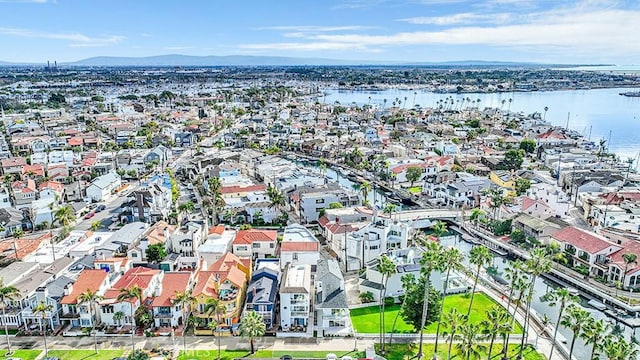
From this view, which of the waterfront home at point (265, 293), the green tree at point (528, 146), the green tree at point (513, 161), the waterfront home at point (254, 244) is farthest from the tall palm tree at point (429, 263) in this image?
the green tree at point (528, 146)

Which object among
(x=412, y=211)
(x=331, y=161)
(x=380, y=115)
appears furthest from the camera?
(x=380, y=115)

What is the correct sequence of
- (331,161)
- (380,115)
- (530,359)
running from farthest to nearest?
(380,115), (331,161), (530,359)

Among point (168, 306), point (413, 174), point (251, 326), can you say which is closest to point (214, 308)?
point (168, 306)

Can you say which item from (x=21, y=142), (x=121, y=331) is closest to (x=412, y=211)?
(x=121, y=331)

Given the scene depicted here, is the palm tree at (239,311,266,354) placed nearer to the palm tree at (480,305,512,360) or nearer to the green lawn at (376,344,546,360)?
the green lawn at (376,344,546,360)

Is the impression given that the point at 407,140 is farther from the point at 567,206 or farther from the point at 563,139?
the point at 567,206

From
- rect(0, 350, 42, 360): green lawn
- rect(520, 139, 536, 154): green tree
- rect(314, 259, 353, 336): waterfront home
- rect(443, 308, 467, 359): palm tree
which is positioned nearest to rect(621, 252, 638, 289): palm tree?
rect(443, 308, 467, 359): palm tree
